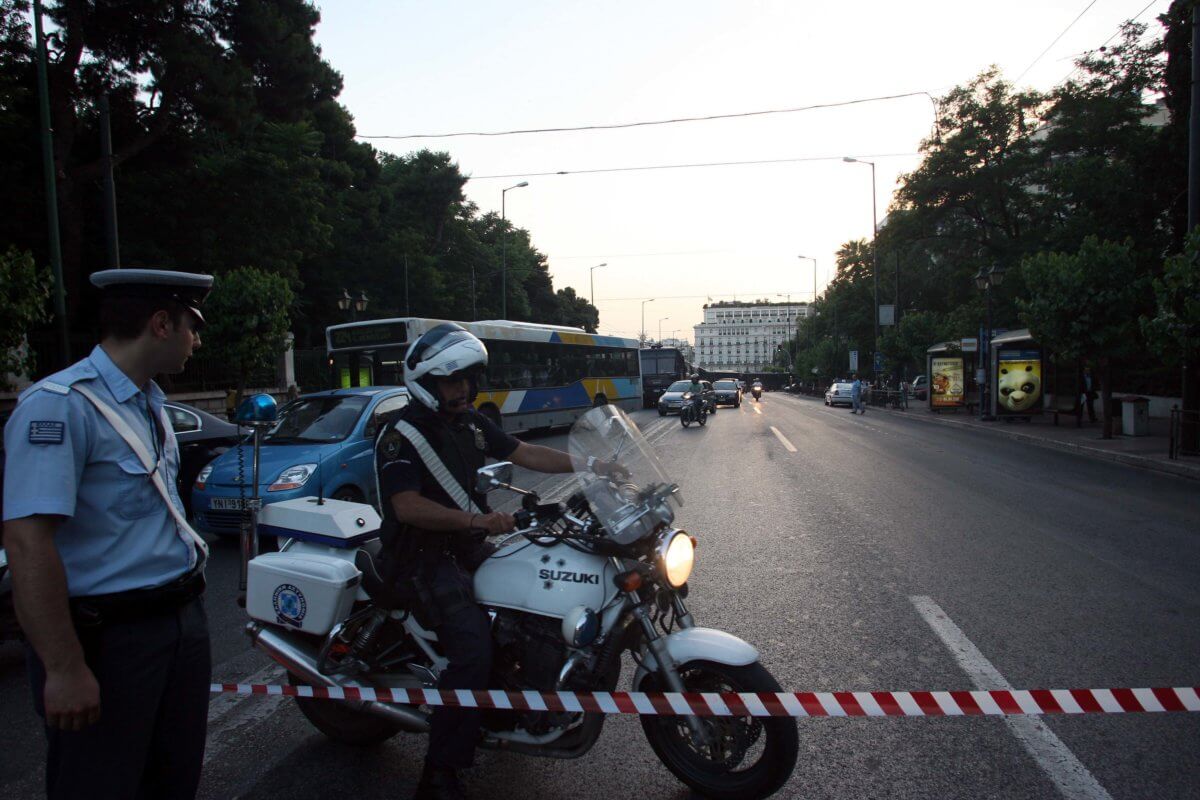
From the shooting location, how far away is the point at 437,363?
9.96ft

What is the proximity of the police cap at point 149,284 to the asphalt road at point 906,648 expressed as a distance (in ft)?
6.78

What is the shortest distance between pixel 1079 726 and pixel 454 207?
183 ft

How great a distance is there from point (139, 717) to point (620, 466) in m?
1.73

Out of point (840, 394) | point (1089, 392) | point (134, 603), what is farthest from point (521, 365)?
point (840, 394)

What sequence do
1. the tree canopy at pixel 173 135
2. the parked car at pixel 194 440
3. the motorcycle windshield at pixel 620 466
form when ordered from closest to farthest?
1. the motorcycle windshield at pixel 620 466
2. the parked car at pixel 194 440
3. the tree canopy at pixel 173 135

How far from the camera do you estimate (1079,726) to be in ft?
12.1

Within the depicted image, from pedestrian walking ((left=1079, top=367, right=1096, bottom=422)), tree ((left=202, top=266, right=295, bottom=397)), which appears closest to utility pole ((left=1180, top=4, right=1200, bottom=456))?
pedestrian walking ((left=1079, top=367, right=1096, bottom=422))

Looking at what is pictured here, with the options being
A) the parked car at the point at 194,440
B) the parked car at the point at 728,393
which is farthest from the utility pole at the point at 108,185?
the parked car at the point at 728,393

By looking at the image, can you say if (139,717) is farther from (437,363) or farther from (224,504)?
(224,504)

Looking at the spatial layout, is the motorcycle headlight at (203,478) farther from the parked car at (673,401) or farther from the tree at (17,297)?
the parked car at (673,401)

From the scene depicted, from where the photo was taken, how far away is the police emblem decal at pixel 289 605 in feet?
10.9

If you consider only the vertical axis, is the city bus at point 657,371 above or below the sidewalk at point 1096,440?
above

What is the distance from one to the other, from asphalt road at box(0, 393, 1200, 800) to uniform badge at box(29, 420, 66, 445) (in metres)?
1.91

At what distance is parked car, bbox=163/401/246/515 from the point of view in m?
9.49
